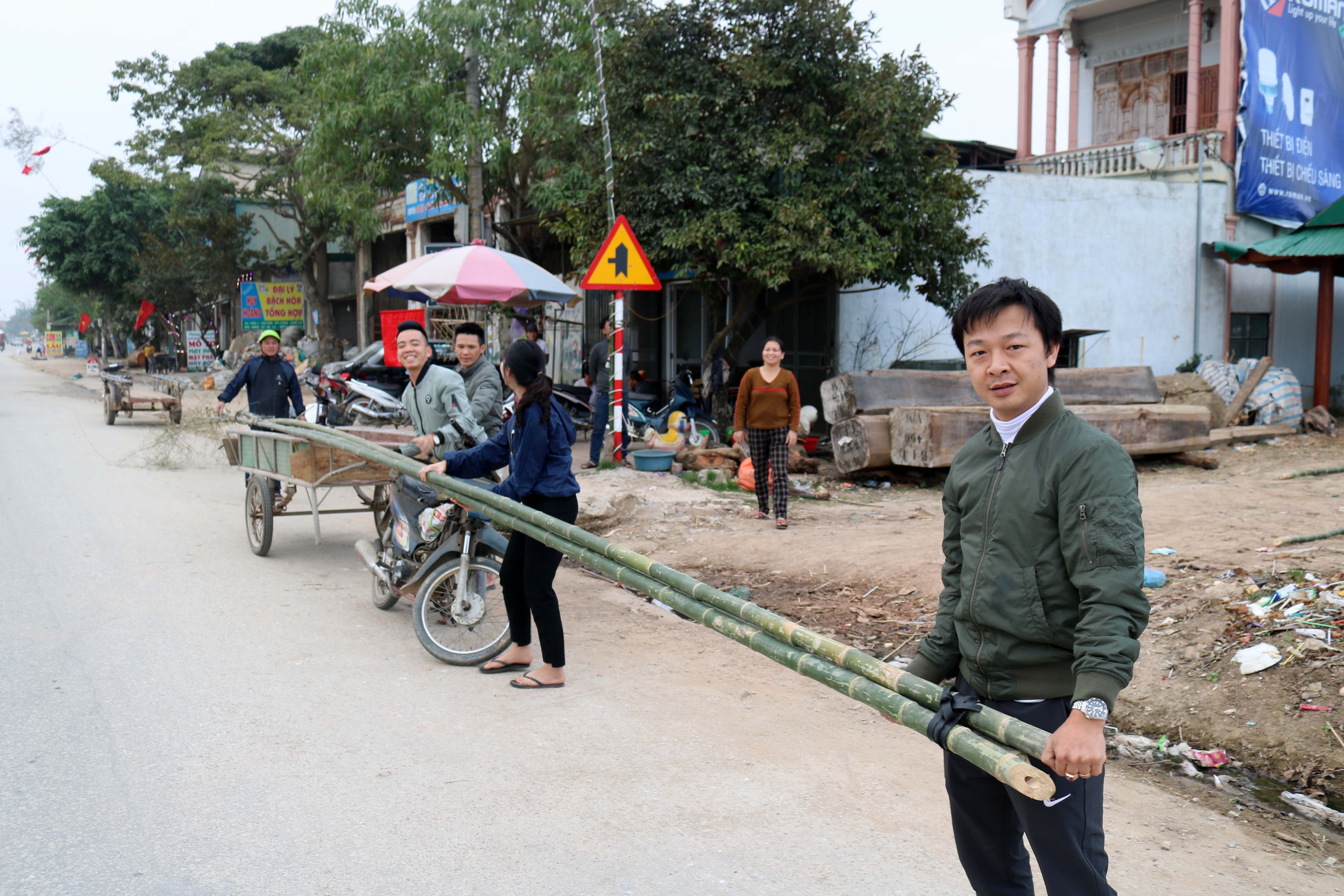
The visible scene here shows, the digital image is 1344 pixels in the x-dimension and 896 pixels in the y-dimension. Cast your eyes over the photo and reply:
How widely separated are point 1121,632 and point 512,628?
3696 mm

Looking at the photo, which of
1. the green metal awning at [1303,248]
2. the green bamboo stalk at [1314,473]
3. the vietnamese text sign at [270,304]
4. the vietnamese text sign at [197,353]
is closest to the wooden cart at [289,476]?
the green bamboo stalk at [1314,473]

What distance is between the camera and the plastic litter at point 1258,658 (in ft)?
14.7

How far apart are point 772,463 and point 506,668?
4.28 metres

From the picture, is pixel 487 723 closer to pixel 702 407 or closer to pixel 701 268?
pixel 701 268

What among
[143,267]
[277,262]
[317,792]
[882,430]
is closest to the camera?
[317,792]

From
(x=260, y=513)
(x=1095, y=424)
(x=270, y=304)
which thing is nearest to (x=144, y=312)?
(x=270, y=304)

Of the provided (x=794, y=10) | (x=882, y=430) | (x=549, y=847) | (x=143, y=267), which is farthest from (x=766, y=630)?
(x=143, y=267)

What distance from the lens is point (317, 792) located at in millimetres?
3623

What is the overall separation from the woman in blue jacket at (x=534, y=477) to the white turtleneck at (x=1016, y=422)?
2.88m

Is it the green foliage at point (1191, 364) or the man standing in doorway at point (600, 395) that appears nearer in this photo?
the man standing in doorway at point (600, 395)

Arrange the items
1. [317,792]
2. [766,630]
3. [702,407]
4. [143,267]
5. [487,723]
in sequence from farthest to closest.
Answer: [143,267]
[702,407]
[487,723]
[317,792]
[766,630]

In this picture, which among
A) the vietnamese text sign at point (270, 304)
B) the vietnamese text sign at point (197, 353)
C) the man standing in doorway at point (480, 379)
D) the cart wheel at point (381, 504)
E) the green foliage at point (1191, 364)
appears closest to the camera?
the man standing in doorway at point (480, 379)

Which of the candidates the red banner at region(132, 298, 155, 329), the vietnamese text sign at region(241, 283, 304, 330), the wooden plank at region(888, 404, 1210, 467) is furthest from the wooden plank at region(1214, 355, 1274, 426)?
the red banner at region(132, 298, 155, 329)

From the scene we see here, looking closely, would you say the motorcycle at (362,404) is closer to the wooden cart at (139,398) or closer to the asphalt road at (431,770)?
the wooden cart at (139,398)
